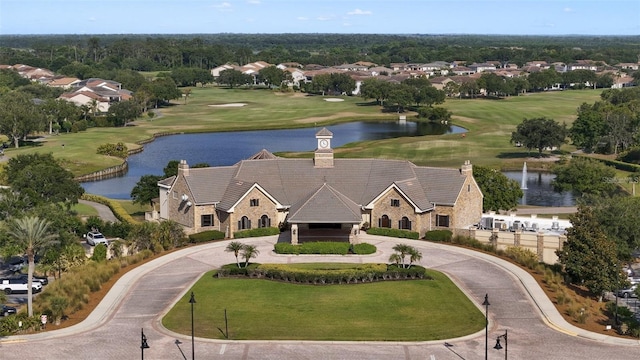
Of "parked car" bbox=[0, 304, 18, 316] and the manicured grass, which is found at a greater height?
the manicured grass

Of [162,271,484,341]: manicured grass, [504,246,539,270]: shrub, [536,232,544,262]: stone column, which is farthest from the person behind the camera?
[536,232,544,262]: stone column

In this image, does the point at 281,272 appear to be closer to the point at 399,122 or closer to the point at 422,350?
the point at 422,350

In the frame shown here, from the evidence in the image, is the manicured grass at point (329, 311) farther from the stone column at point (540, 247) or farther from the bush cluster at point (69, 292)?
the stone column at point (540, 247)

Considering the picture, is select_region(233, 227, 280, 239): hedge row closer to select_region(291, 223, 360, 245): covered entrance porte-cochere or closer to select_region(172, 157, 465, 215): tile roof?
select_region(172, 157, 465, 215): tile roof

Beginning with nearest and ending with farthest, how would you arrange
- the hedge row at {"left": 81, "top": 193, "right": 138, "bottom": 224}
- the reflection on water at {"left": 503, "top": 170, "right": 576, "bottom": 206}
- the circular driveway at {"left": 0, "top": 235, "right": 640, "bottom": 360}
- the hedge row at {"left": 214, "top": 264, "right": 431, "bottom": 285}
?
the circular driveway at {"left": 0, "top": 235, "right": 640, "bottom": 360} < the hedge row at {"left": 214, "top": 264, "right": 431, "bottom": 285} < the hedge row at {"left": 81, "top": 193, "right": 138, "bottom": 224} < the reflection on water at {"left": 503, "top": 170, "right": 576, "bottom": 206}

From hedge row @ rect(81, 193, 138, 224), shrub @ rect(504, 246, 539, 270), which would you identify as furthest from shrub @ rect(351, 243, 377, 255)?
hedge row @ rect(81, 193, 138, 224)

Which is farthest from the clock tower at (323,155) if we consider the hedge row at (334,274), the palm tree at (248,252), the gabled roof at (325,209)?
the hedge row at (334,274)
